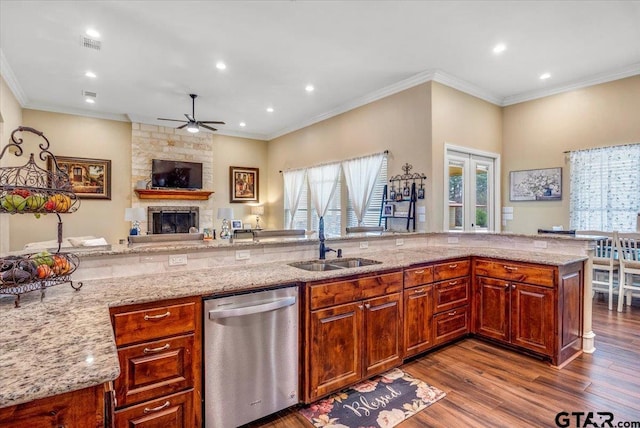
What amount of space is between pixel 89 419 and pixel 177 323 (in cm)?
93

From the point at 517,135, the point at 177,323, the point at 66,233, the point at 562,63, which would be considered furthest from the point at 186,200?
the point at 562,63

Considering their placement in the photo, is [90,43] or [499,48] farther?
[499,48]

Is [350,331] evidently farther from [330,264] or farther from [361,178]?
[361,178]

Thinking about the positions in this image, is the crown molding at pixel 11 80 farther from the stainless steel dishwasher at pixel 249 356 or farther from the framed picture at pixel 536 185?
the framed picture at pixel 536 185

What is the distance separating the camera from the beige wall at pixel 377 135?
454cm

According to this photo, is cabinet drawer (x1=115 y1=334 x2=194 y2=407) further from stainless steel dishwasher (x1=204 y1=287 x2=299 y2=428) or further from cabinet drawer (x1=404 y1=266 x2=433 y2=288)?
cabinet drawer (x1=404 y1=266 x2=433 y2=288)

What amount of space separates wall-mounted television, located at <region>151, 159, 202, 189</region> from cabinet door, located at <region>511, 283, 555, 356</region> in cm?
661

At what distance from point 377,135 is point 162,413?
15.0 ft

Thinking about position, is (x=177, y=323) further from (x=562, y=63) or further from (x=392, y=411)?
(x=562, y=63)

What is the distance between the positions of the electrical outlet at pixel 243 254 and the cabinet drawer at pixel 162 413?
1.12 m

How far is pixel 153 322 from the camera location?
177 cm

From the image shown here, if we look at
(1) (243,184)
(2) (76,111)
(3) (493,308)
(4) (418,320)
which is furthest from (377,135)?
(2) (76,111)

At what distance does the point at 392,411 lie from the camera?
226cm

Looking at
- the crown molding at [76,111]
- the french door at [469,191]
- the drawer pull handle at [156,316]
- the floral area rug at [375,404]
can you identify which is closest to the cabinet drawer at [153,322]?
the drawer pull handle at [156,316]
